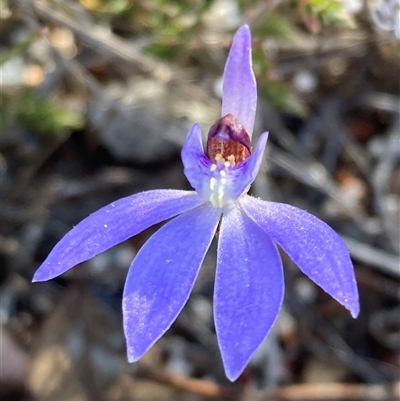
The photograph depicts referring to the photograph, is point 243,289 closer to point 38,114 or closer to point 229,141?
point 229,141

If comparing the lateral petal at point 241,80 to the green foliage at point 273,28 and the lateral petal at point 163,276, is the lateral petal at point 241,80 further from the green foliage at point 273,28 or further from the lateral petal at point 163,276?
the green foliage at point 273,28

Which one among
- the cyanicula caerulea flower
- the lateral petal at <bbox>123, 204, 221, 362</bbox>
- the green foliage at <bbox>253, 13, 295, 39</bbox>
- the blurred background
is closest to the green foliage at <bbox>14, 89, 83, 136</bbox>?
the blurred background

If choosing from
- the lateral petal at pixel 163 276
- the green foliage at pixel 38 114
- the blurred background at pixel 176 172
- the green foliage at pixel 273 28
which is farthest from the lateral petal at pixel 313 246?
the green foliage at pixel 38 114

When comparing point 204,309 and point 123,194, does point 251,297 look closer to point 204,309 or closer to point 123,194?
point 204,309

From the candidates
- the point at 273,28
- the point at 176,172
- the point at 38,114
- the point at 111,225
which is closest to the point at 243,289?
the point at 111,225

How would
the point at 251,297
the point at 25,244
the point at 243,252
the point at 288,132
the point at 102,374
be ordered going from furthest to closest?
1. the point at 288,132
2. the point at 25,244
3. the point at 102,374
4. the point at 243,252
5. the point at 251,297

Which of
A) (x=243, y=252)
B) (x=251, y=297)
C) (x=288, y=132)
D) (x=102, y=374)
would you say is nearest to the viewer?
(x=251, y=297)

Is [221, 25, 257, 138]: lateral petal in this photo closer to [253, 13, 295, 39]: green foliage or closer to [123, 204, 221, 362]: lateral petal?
[123, 204, 221, 362]: lateral petal

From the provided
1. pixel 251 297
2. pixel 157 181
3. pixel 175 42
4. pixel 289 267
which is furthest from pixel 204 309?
pixel 251 297
